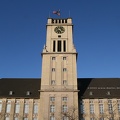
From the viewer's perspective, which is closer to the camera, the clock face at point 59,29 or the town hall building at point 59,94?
the town hall building at point 59,94

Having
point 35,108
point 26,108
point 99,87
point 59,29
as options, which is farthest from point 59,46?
point 26,108

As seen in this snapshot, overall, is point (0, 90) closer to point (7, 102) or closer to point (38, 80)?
point (7, 102)

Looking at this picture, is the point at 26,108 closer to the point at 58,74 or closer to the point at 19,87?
the point at 19,87

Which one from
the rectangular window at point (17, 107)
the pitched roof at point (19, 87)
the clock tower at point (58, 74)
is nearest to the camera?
the clock tower at point (58, 74)

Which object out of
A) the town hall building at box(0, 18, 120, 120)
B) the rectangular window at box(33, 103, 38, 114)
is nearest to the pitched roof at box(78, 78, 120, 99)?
the town hall building at box(0, 18, 120, 120)

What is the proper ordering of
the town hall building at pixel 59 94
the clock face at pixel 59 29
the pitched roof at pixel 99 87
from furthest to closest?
the clock face at pixel 59 29 → the pitched roof at pixel 99 87 → the town hall building at pixel 59 94

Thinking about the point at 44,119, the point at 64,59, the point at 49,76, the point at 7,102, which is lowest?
the point at 44,119

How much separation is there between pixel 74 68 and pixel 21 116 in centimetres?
1820

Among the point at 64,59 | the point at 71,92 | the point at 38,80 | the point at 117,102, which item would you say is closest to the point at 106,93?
the point at 117,102

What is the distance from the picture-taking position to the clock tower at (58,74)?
53.0 meters

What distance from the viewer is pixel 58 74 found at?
57.0 meters

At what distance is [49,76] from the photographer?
2233 inches

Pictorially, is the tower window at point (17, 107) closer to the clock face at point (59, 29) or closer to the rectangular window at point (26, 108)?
the rectangular window at point (26, 108)

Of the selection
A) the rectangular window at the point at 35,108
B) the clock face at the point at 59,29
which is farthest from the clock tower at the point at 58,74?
the rectangular window at the point at 35,108
